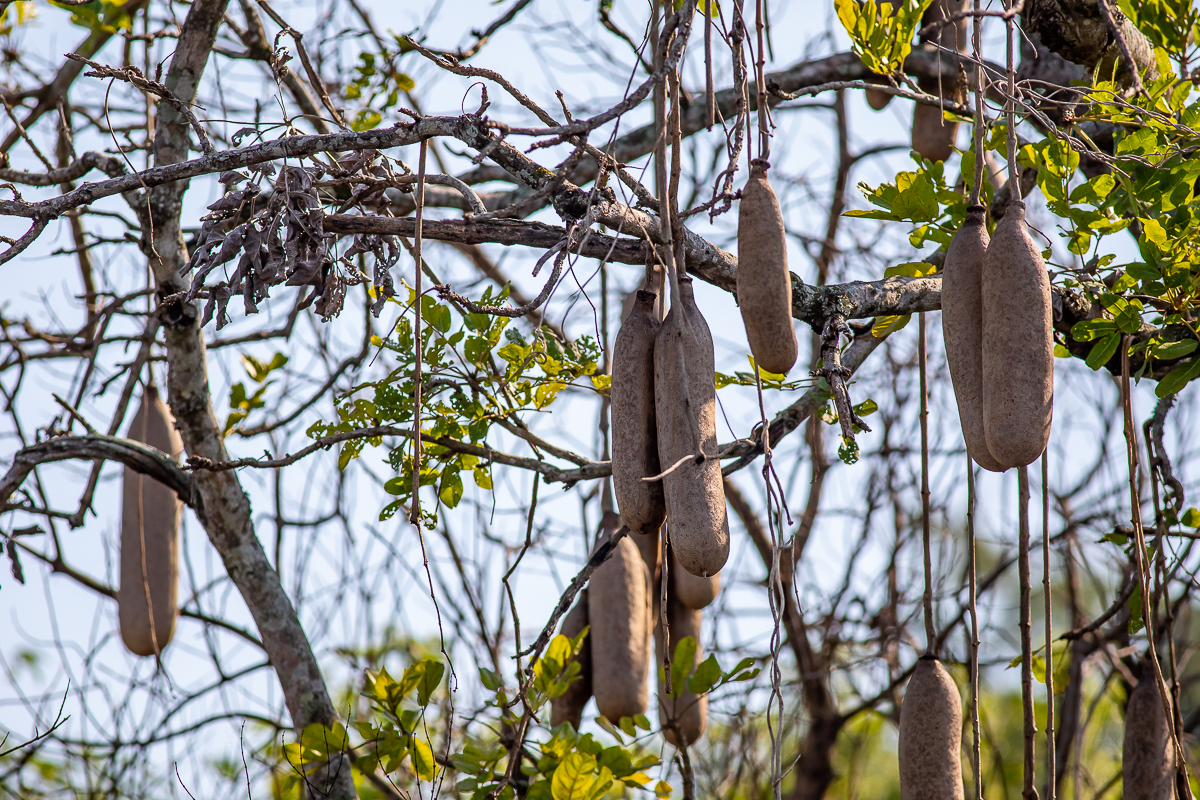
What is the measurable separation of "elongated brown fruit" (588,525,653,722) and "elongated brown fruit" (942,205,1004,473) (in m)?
1.04

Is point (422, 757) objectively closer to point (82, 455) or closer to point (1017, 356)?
point (82, 455)

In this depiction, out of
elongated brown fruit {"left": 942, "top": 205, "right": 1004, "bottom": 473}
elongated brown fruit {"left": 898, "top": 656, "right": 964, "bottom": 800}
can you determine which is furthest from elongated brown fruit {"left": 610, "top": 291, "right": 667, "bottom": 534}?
elongated brown fruit {"left": 898, "top": 656, "right": 964, "bottom": 800}

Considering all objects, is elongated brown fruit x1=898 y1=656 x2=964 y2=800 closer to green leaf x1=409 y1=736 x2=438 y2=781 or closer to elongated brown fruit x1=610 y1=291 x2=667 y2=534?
elongated brown fruit x1=610 y1=291 x2=667 y2=534

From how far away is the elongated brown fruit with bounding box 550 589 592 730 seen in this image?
2.26 metres

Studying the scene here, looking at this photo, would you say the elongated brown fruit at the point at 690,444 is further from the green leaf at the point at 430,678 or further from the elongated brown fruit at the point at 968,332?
the green leaf at the point at 430,678

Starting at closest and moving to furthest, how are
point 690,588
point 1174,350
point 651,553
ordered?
point 1174,350, point 690,588, point 651,553

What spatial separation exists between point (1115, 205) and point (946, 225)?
0.26 m

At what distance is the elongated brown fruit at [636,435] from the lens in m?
1.13

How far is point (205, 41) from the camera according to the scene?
213 centimetres

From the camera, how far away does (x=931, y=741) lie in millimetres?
1420

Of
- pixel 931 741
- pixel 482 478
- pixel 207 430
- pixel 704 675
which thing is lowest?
pixel 931 741

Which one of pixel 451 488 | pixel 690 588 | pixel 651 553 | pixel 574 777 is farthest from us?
pixel 651 553

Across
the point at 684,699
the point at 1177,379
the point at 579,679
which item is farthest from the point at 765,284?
the point at 684,699

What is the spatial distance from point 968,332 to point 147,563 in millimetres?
1787
